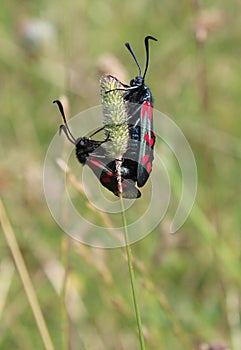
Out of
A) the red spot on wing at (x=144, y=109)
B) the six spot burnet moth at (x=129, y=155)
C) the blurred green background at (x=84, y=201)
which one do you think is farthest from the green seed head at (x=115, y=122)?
the blurred green background at (x=84, y=201)

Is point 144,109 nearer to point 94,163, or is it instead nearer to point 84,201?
point 94,163

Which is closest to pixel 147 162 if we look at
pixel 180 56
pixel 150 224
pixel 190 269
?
pixel 150 224

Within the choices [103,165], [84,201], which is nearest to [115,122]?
[103,165]

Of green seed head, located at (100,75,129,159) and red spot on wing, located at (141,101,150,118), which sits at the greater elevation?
red spot on wing, located at (141,101,150,118)

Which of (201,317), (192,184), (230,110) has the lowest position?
(201,317)

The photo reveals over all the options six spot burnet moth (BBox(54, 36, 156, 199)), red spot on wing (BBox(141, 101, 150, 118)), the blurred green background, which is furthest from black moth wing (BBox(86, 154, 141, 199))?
the blurred green background

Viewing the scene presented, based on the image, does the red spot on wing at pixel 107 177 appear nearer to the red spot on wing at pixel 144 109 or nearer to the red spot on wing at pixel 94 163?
the red spot on wing at pixel 94 163

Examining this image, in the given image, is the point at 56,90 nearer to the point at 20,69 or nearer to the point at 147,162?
the point at 20,69

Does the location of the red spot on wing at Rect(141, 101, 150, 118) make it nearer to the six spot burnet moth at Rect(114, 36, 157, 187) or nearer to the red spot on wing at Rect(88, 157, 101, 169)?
the six spot burnet moth at Rect(114, 36, 157, 187)
